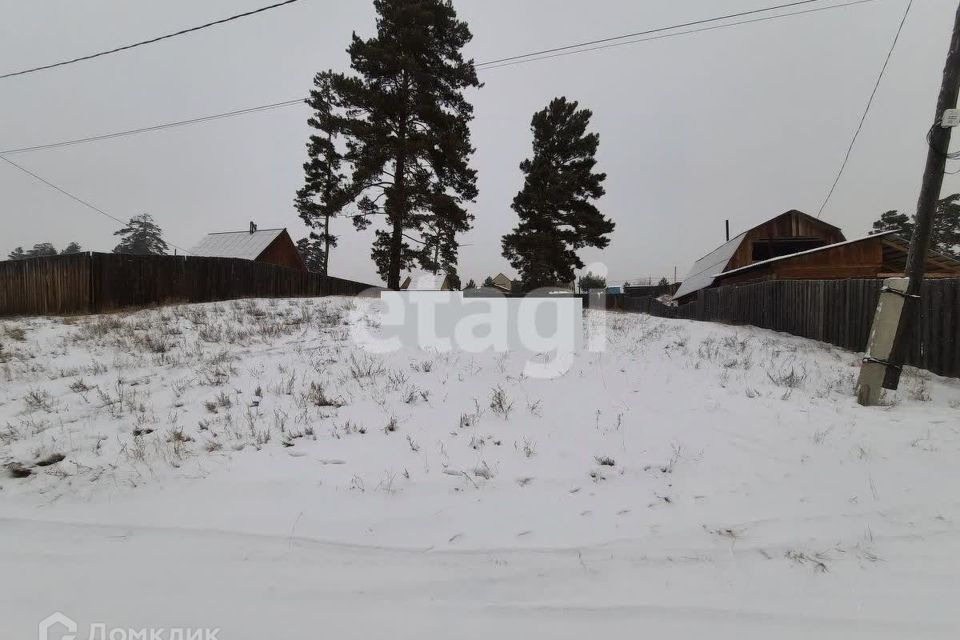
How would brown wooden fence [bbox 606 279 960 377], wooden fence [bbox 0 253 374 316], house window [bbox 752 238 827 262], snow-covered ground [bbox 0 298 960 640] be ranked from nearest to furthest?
snow-covered ground [bbox 0 298 960 640], brown wooden fence [bbox 606 279 960 377], wooden fence [bbox 0 253 374 316], house window [bbox 752 238 827 262]

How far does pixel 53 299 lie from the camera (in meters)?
12.0

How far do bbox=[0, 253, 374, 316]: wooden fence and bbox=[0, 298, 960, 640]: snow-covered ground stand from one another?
952 cm

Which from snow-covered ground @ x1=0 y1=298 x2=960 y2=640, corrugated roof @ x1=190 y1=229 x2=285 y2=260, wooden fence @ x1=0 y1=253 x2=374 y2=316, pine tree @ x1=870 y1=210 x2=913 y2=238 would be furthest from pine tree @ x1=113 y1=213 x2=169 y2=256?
pine tree @ x1=870 y1=210 x2=913 y2=238

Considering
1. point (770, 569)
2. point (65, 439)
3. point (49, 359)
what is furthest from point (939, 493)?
Result: point (49, 359)

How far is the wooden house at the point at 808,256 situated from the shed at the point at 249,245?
29.4m

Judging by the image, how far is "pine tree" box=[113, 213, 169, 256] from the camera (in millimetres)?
54781

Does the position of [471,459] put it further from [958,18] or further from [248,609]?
[958,18]

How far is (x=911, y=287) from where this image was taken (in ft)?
14.7

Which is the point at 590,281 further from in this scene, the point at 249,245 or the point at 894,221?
the point at 249,245

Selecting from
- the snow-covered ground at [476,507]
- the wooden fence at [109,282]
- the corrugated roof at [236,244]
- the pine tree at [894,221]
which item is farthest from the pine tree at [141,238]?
the pine tree at [894,221]

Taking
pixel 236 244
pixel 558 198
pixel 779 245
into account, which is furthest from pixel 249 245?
pixel 779 245

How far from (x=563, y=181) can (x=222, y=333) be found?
69.2 feet

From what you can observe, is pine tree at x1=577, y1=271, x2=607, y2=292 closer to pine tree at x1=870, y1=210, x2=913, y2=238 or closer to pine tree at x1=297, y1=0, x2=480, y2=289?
pine tree at x1=870, y1=210, x2=913, y2=238

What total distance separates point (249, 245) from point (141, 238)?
4555cm
